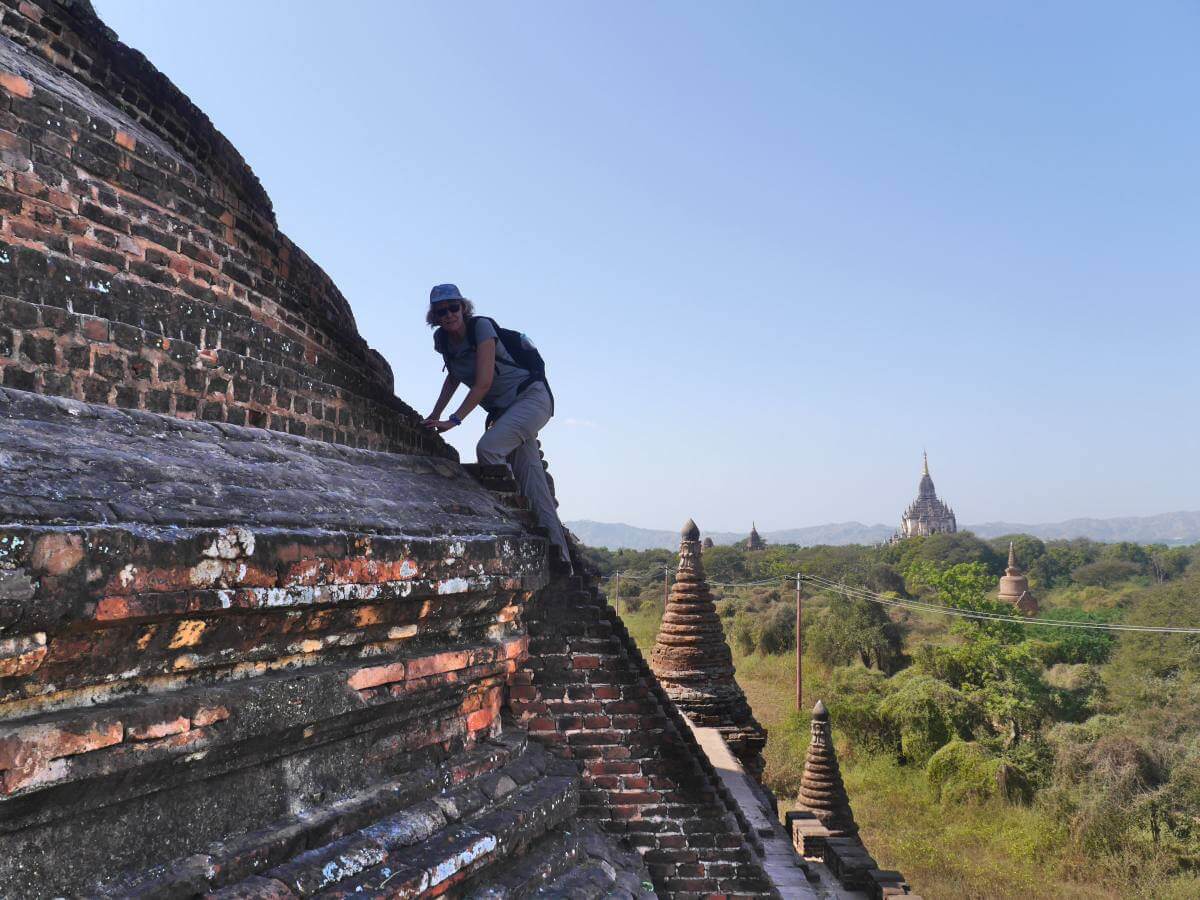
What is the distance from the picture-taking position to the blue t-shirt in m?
4.32

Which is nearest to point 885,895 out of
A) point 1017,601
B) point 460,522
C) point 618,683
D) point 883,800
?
point 618,683

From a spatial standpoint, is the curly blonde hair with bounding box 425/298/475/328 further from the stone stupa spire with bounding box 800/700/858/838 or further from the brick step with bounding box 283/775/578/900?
the stone stupa spire with bounding box 800/700/858/838

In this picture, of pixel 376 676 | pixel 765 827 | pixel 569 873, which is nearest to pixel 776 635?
pixel 765 827

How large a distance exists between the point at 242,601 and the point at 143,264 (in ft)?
4.99

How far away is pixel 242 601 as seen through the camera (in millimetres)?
1890

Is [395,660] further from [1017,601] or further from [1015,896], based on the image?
[1017,601]

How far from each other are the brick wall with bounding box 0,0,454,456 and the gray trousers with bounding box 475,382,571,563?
1.73 feet

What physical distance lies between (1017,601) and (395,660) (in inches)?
1849

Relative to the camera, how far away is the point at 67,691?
5.47 ft

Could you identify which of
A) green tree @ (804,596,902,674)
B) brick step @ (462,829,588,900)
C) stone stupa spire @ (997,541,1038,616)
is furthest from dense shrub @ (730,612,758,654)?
brick step @ (462,829,588,900)

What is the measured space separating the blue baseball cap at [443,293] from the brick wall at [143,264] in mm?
408

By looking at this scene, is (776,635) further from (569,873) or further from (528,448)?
(569,873)

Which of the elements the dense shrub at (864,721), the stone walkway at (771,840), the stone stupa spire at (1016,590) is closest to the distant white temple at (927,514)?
the stone stupa spire at (1016,590)

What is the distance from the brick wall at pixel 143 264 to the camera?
2.50m
